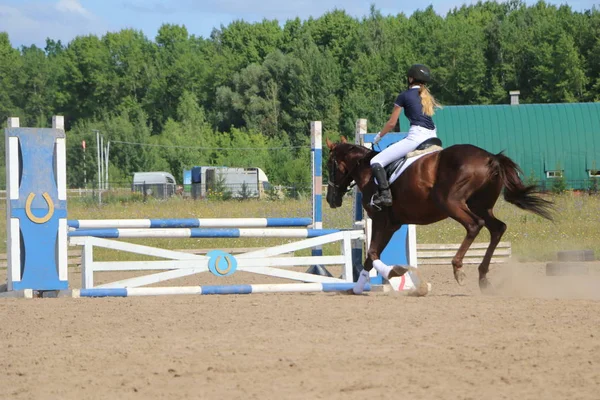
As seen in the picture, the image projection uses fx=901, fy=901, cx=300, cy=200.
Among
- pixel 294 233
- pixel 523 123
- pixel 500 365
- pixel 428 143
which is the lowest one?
pixel 500 365

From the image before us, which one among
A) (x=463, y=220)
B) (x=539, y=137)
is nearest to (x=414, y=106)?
(x=463, y=220)

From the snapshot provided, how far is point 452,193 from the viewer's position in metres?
9.48

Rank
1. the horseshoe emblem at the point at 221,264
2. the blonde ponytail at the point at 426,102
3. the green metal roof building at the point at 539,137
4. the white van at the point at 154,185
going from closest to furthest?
the blonde ponytail at the point at 426,102 < the horseshoe emblem at the point at 221,264 < the green metal roof building at the point at 539,137 < the white van at the point at 154,185

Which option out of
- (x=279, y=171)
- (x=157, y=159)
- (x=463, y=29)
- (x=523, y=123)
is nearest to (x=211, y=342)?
(x=523, y=123)

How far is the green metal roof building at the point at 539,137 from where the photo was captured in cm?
4150

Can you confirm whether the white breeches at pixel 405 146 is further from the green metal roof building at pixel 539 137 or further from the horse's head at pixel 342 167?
the green metal roof building at pixel 539 137

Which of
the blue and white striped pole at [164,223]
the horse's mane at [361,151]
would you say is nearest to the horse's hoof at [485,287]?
the horse's mane at [361,151]

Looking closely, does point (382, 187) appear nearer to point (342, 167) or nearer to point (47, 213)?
point (342, 167)

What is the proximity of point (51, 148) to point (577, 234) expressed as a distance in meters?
16.5

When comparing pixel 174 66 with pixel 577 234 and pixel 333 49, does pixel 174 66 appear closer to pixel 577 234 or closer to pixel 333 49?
pixel 333 49

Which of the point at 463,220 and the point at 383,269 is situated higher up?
the point at 463,220

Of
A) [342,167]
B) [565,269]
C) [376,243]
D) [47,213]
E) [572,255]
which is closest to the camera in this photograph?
[47,213]

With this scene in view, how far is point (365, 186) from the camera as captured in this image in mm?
10367

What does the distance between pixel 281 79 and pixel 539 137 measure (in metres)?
36.6
